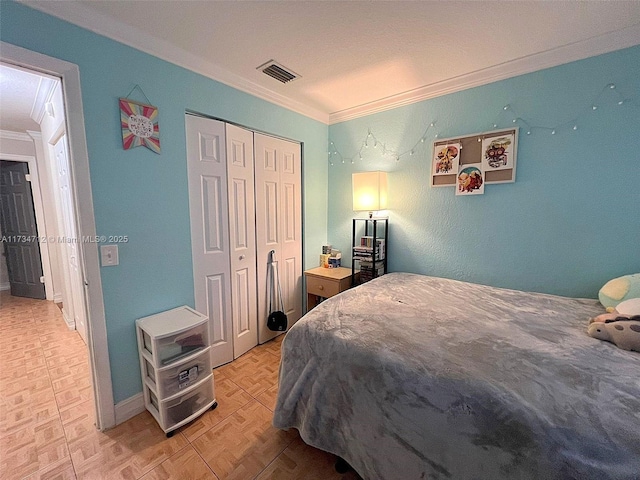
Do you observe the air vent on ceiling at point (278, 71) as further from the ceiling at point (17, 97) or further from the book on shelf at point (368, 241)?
the book on shelf at point (368, 241)

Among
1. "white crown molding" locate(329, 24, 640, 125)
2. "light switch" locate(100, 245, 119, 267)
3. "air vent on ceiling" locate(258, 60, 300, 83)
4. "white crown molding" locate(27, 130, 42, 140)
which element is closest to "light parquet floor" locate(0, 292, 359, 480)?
"light switch" locate(100, 245, 119, 267)

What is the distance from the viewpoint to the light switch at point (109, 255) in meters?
1.56

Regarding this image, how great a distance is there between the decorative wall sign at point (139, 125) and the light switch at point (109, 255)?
62cm

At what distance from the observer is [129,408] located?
1706 mm

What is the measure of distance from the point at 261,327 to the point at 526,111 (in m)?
2.90

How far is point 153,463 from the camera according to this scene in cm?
140

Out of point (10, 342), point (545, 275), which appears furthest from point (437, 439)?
point (10, 342)

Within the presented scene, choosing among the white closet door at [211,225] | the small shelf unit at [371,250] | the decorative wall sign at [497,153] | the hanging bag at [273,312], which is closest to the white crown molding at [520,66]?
the decorative wall sign at [497,153]

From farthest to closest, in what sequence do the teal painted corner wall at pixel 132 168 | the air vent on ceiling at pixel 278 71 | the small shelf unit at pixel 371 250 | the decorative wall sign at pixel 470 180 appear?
the small shelf unit at pixel 371 250 → the decorative wall sign at pixel 470 180 → the air vent on ceiling at pixel 278 71 → the teal painted corner wall at pixel 132 168

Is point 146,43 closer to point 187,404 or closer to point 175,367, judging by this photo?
point 175,367

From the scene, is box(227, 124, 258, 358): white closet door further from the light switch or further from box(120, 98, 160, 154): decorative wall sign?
the light switch

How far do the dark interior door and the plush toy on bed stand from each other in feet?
19.7

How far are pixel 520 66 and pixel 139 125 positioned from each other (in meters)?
2.69

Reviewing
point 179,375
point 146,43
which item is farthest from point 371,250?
point 146,43
